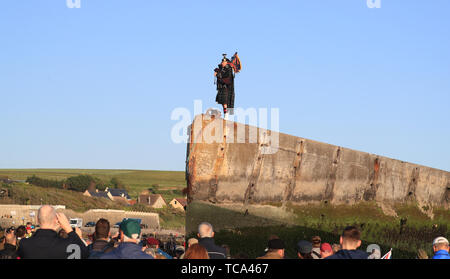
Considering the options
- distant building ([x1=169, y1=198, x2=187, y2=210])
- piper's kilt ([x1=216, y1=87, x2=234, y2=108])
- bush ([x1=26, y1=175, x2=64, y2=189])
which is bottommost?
distant building ([x1=169, y1=198, x2=187, y2=210])

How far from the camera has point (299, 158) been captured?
13.9 metres

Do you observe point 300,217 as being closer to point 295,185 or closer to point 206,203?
point 295,185

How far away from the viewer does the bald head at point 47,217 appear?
22.1 feet

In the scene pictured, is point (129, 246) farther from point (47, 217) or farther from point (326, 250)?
point (326, 250)

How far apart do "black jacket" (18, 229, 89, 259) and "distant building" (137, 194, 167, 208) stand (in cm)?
15636

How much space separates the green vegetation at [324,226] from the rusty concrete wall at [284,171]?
10.4 inches

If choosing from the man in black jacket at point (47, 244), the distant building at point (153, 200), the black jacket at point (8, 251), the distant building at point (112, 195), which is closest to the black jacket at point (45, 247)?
the man in black jacket at point (47, 244)

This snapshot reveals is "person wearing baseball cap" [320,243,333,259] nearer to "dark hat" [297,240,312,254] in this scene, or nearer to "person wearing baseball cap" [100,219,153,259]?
"dark hat" [297,240,312,254]

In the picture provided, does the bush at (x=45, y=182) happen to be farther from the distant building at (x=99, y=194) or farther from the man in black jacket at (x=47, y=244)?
the man in black jacket at (x=47, y=244)

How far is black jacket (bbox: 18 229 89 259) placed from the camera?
6.71 meters

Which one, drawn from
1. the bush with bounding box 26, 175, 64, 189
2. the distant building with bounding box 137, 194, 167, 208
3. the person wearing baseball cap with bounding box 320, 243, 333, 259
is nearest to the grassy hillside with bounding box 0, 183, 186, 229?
the distant building with bounding box 137, 194, 167, 208

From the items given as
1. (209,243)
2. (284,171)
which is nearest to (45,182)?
(284,171)

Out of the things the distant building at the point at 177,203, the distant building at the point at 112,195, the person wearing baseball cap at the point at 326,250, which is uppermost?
the person wearing baseball cap at the point at 326,250
